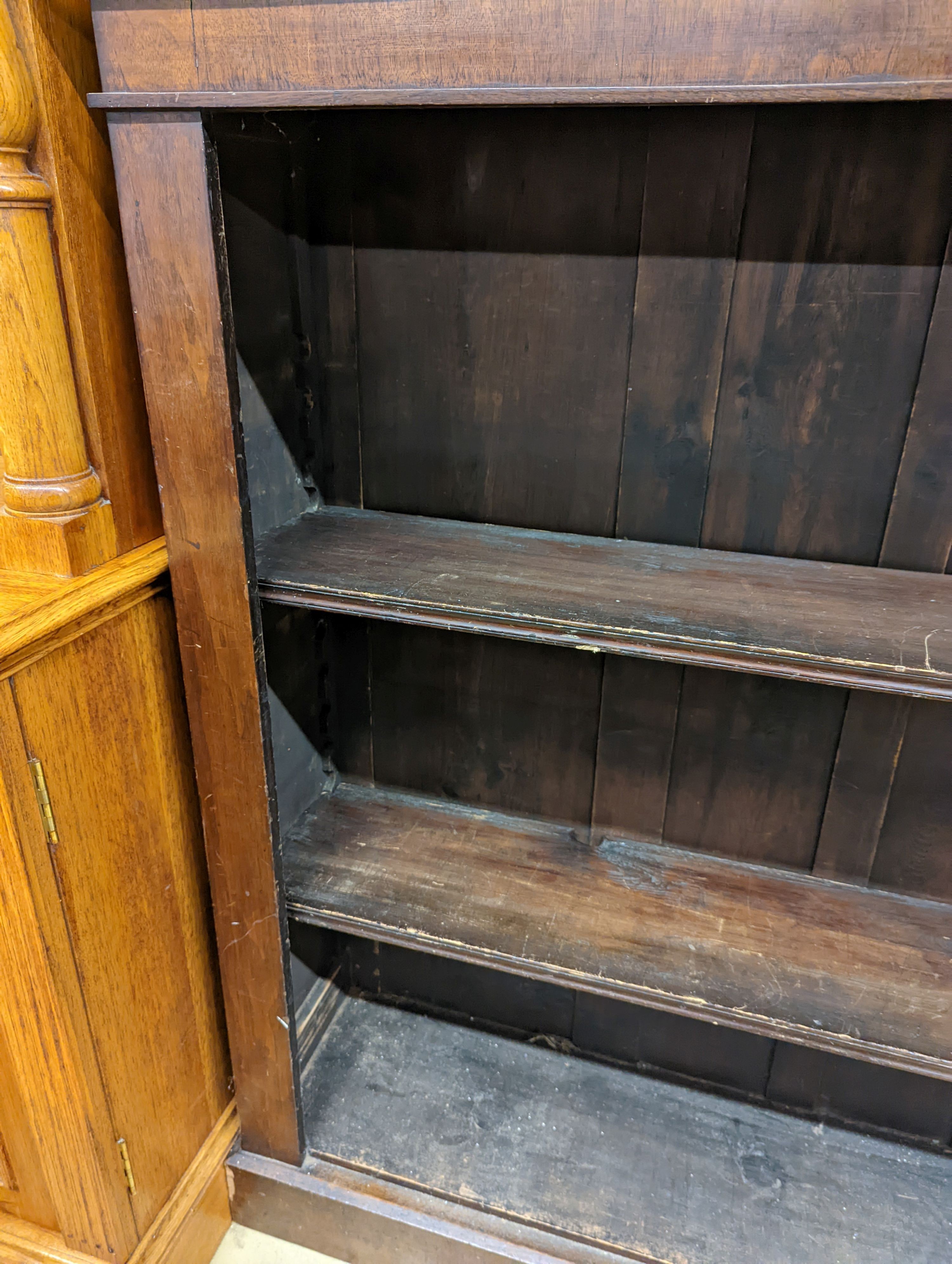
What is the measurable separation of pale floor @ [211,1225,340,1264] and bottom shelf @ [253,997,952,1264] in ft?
0.10

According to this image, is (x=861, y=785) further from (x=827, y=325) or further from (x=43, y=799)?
(x=43, y=799)

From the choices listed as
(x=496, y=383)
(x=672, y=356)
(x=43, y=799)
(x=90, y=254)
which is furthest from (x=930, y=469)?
(x=43, y=799)

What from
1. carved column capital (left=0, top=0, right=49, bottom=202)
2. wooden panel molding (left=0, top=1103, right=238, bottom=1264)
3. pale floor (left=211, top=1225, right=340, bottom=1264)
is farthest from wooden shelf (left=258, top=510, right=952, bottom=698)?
pale floor (left=211, top=1225, right=340, bottom=1264)

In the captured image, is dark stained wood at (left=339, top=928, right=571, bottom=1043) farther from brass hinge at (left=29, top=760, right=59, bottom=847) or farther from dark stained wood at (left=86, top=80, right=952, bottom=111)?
dark stained wood at (left=86, top=80, right=952, bottom=111)

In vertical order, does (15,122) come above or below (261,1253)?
above

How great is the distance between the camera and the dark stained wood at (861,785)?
1204 millimetres

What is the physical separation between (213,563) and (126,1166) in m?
0.87

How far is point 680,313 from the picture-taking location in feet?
3.59

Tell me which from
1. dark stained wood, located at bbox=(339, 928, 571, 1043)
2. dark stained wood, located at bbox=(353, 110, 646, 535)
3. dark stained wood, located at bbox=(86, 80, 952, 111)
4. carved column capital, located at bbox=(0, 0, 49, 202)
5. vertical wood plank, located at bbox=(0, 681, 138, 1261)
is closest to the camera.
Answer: dark stained wood, located at bbox=(86, 80, 952, 111)

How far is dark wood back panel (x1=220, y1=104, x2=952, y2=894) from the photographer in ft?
3.35

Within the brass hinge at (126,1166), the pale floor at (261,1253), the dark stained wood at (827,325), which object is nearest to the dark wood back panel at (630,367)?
the dark stained wood at (827,325)

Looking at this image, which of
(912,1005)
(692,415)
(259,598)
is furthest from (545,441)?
(912,1005)

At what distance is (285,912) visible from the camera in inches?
48.0

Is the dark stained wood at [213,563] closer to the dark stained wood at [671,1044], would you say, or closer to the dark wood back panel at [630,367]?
the dark wood back panel at [630,367]
